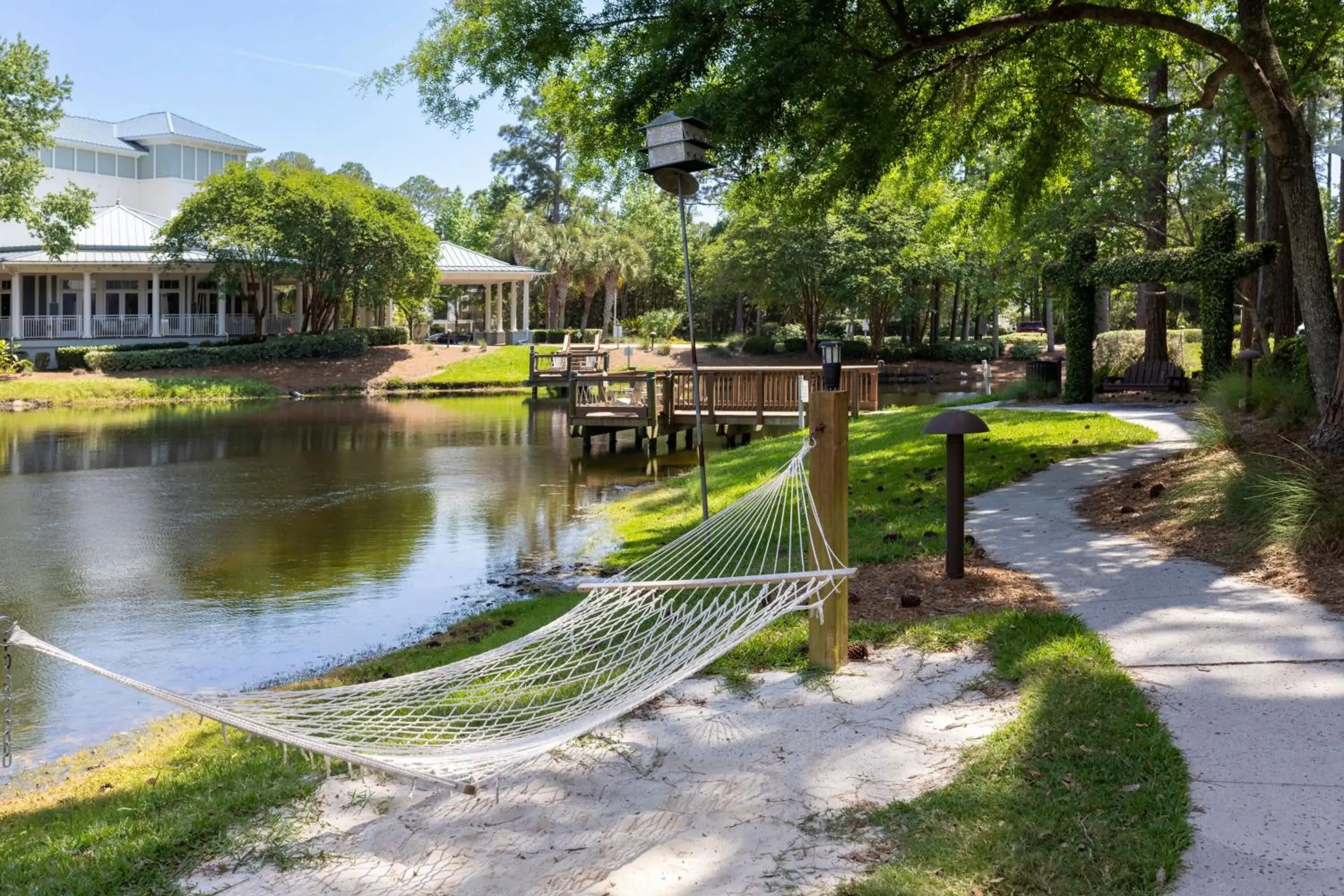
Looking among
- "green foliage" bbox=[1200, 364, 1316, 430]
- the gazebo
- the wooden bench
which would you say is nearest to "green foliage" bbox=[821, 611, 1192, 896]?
"green foliage" bbox=[1200, 364, 1316, 430]

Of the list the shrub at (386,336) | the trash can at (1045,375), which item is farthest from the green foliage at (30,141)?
the trash can at (1045,375)

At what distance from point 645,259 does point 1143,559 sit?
49236 millimetres

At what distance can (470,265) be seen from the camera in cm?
4891

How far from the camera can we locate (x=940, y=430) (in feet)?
22.6

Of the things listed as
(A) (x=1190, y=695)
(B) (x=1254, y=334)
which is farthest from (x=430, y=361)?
(A) (x=1190, y=695)

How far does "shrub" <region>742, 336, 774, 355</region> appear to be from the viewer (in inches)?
1885

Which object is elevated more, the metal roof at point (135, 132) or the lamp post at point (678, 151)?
the metal roof at point (135, 132)

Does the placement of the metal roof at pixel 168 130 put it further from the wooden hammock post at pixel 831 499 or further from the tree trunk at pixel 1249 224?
the wooden hammock post at pixel 831 499

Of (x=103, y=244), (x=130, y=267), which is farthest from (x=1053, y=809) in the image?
(x=103, y=244)

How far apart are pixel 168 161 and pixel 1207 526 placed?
55406 millimetres

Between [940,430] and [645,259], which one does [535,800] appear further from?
[645,259]

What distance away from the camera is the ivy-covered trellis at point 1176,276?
15930 millimetres

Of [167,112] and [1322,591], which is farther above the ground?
[167,112]

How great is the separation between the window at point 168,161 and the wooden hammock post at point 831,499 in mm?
55343
